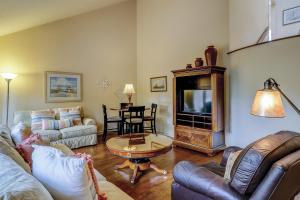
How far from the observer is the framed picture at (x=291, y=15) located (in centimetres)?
291

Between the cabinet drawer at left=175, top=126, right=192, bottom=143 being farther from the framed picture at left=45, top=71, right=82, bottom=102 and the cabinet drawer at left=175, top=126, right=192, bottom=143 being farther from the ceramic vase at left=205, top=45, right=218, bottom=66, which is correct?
the framed picture at left=45, top=71, right=82, bottom=102

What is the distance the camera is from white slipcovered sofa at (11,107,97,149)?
3993 millimetres

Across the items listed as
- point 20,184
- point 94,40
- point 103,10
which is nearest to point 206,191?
point 20,184

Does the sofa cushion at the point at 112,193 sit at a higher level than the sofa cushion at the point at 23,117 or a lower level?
lower

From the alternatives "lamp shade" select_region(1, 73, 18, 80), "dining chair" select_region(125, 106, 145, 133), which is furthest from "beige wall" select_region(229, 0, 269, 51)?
"lamp shade" select_region(1, 73, 18, 80)

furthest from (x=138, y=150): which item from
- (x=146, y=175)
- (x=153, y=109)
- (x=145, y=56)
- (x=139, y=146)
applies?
(x=145, y=56)

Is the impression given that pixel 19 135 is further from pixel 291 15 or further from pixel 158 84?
pixel 291 15

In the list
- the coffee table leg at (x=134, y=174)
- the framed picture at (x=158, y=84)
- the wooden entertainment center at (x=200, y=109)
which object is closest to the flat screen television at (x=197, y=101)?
the wooden entertainment center at (x=200, y=109)

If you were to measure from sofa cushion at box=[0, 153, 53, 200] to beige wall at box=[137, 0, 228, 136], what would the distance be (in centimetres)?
408

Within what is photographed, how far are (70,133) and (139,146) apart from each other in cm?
203

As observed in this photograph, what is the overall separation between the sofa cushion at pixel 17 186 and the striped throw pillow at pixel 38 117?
357 cm

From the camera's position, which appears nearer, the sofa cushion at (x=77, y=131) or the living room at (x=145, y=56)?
the living room at (x=145, y=56)

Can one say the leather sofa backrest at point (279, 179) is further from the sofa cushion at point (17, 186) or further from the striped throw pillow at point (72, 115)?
the striped throw pillow at point (72, 115)

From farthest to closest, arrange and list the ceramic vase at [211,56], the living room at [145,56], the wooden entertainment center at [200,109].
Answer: the ceramic vase at [211,56] < the wooden entertainment center at [200,109] < the living room at [145,56]
